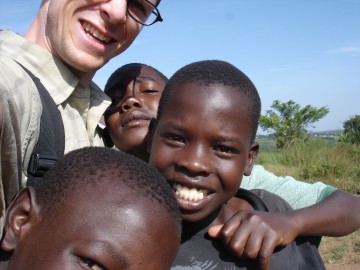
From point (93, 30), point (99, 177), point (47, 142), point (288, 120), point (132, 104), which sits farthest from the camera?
point (288, 120)

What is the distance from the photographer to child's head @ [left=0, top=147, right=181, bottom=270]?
1175 mm

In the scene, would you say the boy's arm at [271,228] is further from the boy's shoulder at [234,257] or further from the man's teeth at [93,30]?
the man's teeth at [93,30]

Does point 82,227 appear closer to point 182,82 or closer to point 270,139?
point 182,82

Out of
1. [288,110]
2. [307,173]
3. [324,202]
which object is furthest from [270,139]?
[324,202]

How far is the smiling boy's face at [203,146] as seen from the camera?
71.2 inches

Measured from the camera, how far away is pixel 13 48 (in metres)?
1.90

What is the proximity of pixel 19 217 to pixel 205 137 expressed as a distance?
79cm

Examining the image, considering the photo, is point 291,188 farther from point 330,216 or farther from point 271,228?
point 271,228

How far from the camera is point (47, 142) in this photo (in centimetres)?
156

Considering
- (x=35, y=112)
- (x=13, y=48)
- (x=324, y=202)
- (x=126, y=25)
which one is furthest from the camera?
→ (x=126, y=25)

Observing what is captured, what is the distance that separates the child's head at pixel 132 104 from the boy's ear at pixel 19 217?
1135 millimetres

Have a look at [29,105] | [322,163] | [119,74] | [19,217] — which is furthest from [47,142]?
[322,163]

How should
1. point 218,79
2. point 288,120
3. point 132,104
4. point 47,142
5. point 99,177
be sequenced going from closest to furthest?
point 99,177 → point 47,142 → point 218,79 → point 132,104 → point 288,120

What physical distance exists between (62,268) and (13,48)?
3.54 feet
